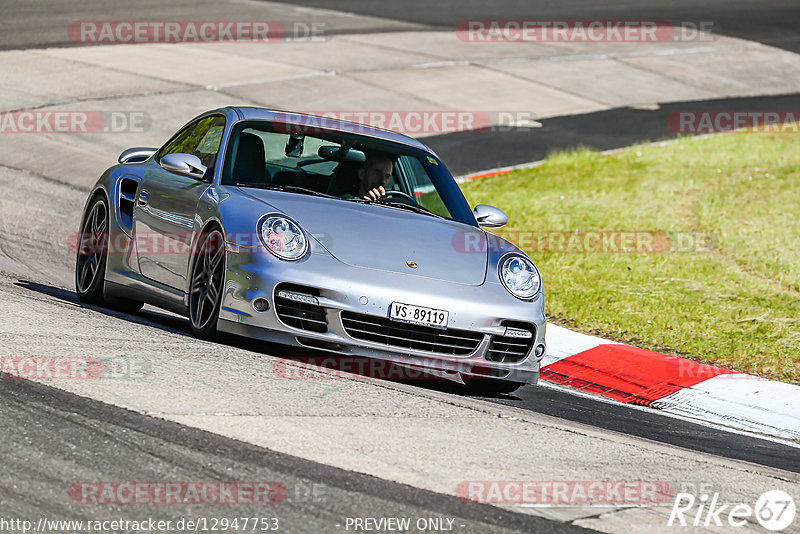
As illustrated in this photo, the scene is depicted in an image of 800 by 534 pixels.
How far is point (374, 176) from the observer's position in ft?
25.2

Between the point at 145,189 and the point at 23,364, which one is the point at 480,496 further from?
the point at 145,189

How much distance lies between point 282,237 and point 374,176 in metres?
1.35

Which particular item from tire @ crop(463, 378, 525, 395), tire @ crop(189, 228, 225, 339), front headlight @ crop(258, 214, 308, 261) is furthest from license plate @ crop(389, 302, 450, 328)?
tire @ crop(189, 228, 225, 339)

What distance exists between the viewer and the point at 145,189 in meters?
7.87

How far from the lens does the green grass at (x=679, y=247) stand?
30.2ft

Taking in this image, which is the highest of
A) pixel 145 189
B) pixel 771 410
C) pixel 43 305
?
pixel 145 189

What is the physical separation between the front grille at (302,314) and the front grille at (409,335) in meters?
0.12

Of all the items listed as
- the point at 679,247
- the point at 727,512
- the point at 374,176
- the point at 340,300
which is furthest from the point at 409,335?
the point at 679,247

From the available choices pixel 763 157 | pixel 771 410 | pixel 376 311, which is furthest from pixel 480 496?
pixel 763 157

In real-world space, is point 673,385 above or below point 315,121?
below

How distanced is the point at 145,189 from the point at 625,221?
6275mm

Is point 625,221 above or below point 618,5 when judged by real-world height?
below

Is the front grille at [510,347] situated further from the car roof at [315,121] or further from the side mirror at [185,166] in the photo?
the side mirror at [185,166]

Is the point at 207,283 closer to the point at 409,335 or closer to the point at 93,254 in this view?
the point at 409,335
